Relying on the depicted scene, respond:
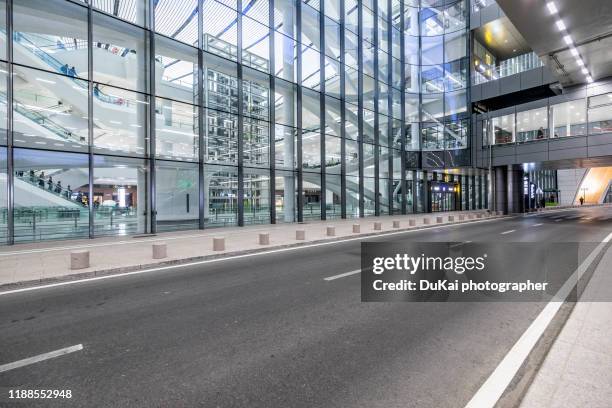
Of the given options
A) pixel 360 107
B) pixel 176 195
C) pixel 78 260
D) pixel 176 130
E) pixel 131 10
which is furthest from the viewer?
pixel 360 107

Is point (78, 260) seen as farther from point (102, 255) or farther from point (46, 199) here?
point (46, 199)

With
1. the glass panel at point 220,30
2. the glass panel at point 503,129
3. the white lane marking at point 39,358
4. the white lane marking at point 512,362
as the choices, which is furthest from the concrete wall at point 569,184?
the white lane marking at point 39,358

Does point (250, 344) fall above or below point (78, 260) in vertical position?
below

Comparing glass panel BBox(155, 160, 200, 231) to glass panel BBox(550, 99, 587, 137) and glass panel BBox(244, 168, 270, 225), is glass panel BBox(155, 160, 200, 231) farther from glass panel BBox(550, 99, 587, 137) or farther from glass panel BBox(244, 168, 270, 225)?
glass panel BBox(550, 99, 587, 137)

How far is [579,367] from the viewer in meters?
3.34

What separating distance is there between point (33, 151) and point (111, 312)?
41.5 ft

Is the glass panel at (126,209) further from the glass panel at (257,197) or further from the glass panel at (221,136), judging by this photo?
the glass panel at (257,197)

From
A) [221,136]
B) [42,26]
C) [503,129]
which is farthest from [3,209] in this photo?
[503,129]

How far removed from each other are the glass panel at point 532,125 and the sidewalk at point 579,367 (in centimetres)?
3019

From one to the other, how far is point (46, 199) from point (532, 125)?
122ft

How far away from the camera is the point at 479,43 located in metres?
36.3

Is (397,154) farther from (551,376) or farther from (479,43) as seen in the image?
(551,376)

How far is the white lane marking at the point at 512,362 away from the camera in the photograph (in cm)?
299

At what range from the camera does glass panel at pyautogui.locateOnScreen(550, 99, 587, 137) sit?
2659 centimetres
